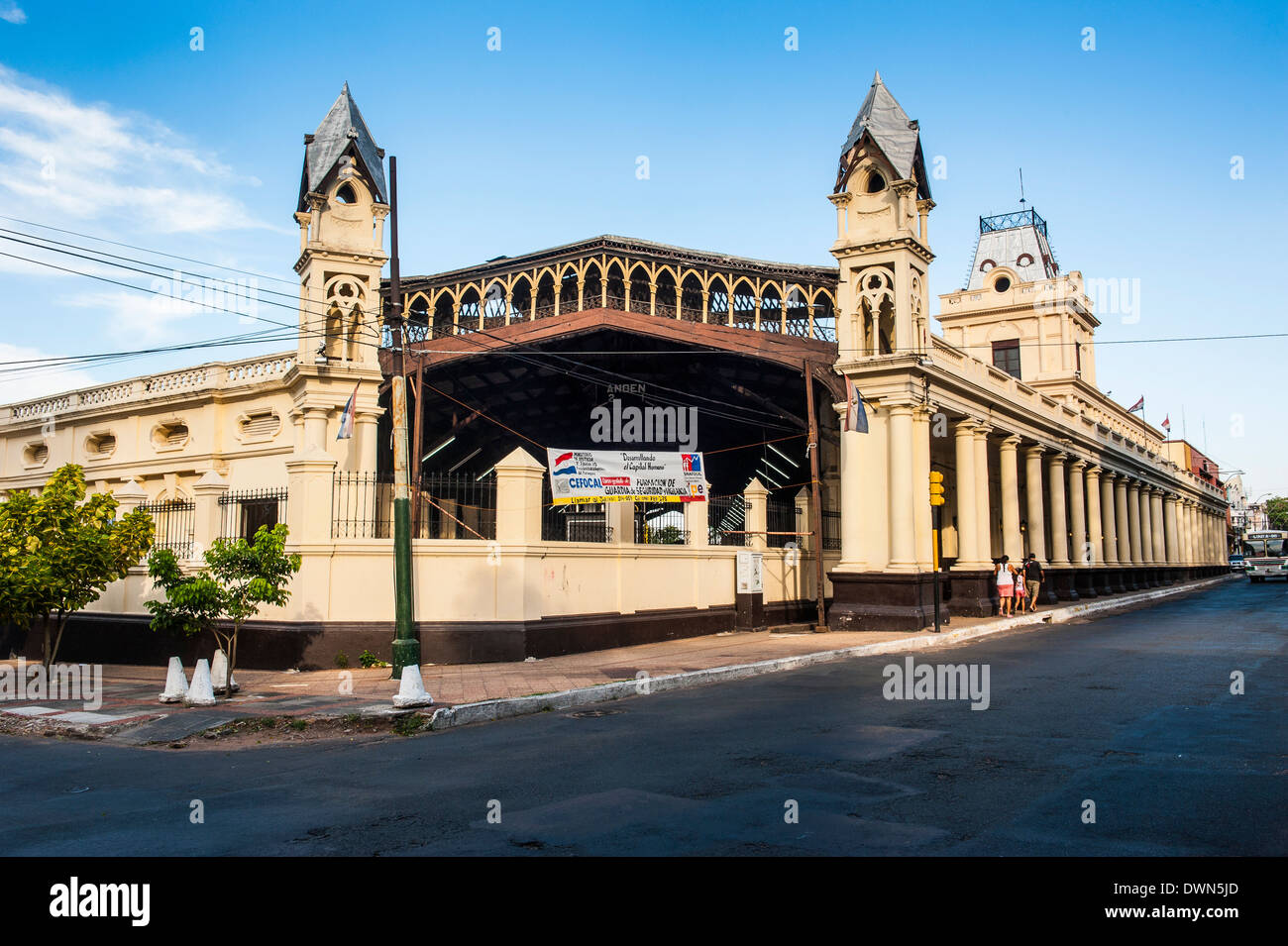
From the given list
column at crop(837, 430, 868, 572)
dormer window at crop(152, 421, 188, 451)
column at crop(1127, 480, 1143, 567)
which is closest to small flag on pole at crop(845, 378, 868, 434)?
column at crop(837, 430, 868, 572)

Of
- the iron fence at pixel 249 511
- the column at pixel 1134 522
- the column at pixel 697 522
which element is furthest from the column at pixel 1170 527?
the iron fence at pixel 249 511

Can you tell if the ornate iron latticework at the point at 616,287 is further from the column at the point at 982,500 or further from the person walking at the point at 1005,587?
the person walking at the point at 1005,587

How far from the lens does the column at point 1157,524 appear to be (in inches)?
2074

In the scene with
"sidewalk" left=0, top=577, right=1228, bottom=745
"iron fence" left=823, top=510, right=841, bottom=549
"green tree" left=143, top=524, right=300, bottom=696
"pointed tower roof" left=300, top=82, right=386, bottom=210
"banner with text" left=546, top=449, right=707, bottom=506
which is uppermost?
"pointed tower roof" left=300, top=82, right=386, bottom=210

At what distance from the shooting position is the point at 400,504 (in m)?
13.4

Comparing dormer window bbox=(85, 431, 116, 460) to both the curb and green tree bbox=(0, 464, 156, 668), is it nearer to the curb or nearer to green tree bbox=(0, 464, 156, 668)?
green tree bbox=(0, 464, 156, 668)

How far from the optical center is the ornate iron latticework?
2580 centimetres

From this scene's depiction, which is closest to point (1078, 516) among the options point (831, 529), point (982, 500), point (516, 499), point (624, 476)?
point (982, 500)

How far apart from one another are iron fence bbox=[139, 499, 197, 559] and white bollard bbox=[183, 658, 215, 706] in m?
6.44

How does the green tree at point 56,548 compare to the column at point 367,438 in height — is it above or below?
below

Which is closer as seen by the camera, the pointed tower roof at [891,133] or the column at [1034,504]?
the pointed tower roof at [891,133]

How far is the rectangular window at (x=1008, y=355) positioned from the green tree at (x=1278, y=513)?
123014 mm
